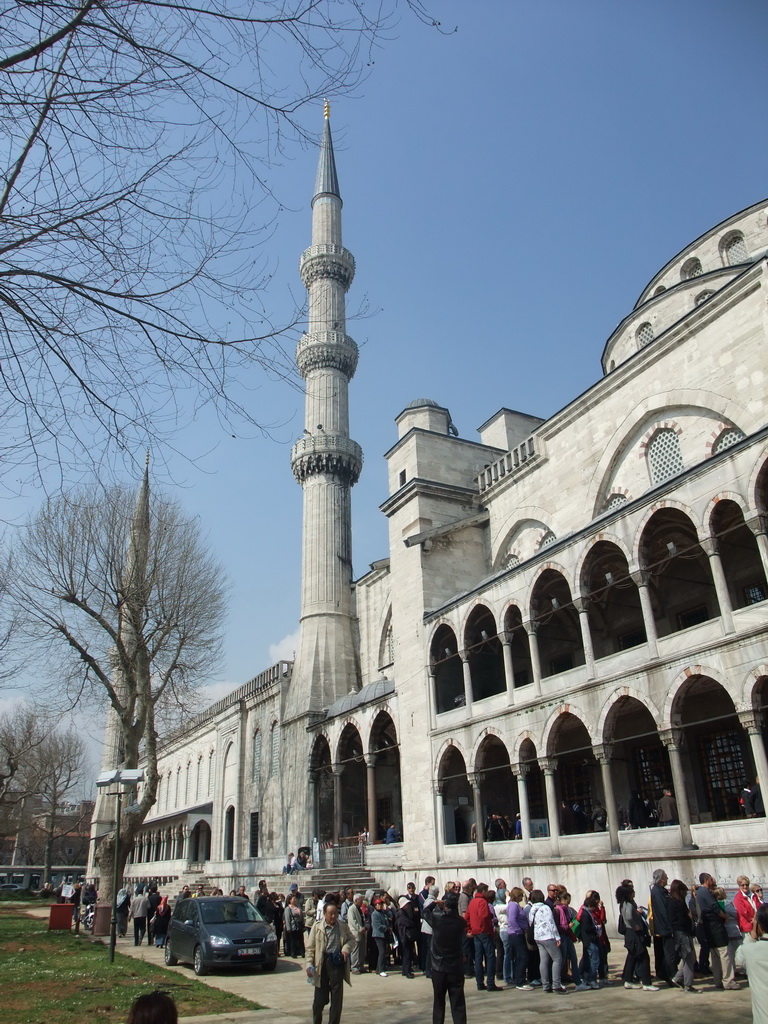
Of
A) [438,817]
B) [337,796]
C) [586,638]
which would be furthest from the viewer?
[337,796]

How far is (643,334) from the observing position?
24344mm

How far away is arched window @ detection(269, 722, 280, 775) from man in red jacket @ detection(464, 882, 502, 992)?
21.7 metres

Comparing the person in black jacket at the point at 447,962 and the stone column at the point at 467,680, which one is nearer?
the person in black jacket at the point at 447,962

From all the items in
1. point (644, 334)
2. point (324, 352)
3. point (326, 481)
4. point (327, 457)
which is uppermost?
point (324, 352)

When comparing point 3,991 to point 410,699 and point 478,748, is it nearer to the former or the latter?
point 478,748

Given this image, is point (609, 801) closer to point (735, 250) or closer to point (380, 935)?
point (380, 935)

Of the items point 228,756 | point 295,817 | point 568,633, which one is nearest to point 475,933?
point 568,633

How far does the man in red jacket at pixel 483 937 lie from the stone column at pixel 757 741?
482 centimetres

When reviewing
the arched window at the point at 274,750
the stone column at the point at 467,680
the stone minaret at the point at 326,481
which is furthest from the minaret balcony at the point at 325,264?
the stone column at the point at 467,680

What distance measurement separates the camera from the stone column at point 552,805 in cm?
1622

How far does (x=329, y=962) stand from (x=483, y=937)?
4083 millimetres

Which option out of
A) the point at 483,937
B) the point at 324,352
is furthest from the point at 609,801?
the point at 324,352

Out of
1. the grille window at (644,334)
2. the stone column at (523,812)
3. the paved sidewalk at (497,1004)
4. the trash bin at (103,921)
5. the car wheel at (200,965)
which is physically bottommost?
the paved sidewalk at (497,1004)

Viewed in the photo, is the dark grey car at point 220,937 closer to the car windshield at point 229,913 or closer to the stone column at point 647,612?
the car windshield at point 229,913
